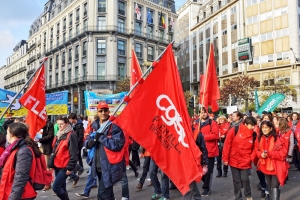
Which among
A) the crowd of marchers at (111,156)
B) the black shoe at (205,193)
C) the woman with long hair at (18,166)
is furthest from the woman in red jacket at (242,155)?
the woman with long hair at (18,166)

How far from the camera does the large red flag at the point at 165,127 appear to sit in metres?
3.71

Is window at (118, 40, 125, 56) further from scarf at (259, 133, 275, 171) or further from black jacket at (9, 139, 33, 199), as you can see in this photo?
black jacket at (9, 139, 33, 199)

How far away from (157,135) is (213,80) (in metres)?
3.85

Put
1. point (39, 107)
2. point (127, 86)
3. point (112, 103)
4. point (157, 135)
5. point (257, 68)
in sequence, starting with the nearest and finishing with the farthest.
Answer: point (157, 135) → point (39, 107) → point (112, 103) → point (127, 86) → point (257, 68)

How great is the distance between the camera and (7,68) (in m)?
85.8

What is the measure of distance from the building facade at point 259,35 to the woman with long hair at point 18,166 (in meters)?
35.2

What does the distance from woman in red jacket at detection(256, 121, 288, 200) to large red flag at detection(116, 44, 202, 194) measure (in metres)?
1.80

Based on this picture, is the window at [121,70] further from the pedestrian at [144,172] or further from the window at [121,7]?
the pedestrian at [144,172]

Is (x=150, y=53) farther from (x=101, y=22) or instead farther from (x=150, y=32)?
(x=101, y=22)

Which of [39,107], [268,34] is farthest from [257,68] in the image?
[39,107]

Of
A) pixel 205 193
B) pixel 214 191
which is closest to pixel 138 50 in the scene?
pixel 214 191

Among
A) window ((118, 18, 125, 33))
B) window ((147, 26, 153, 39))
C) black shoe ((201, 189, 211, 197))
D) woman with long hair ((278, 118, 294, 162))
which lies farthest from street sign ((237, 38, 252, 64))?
black shoe ((201, 189, 211, 197))

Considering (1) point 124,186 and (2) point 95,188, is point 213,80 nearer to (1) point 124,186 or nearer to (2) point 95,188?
(1) point 124,186

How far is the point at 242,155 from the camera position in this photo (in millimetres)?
5336
